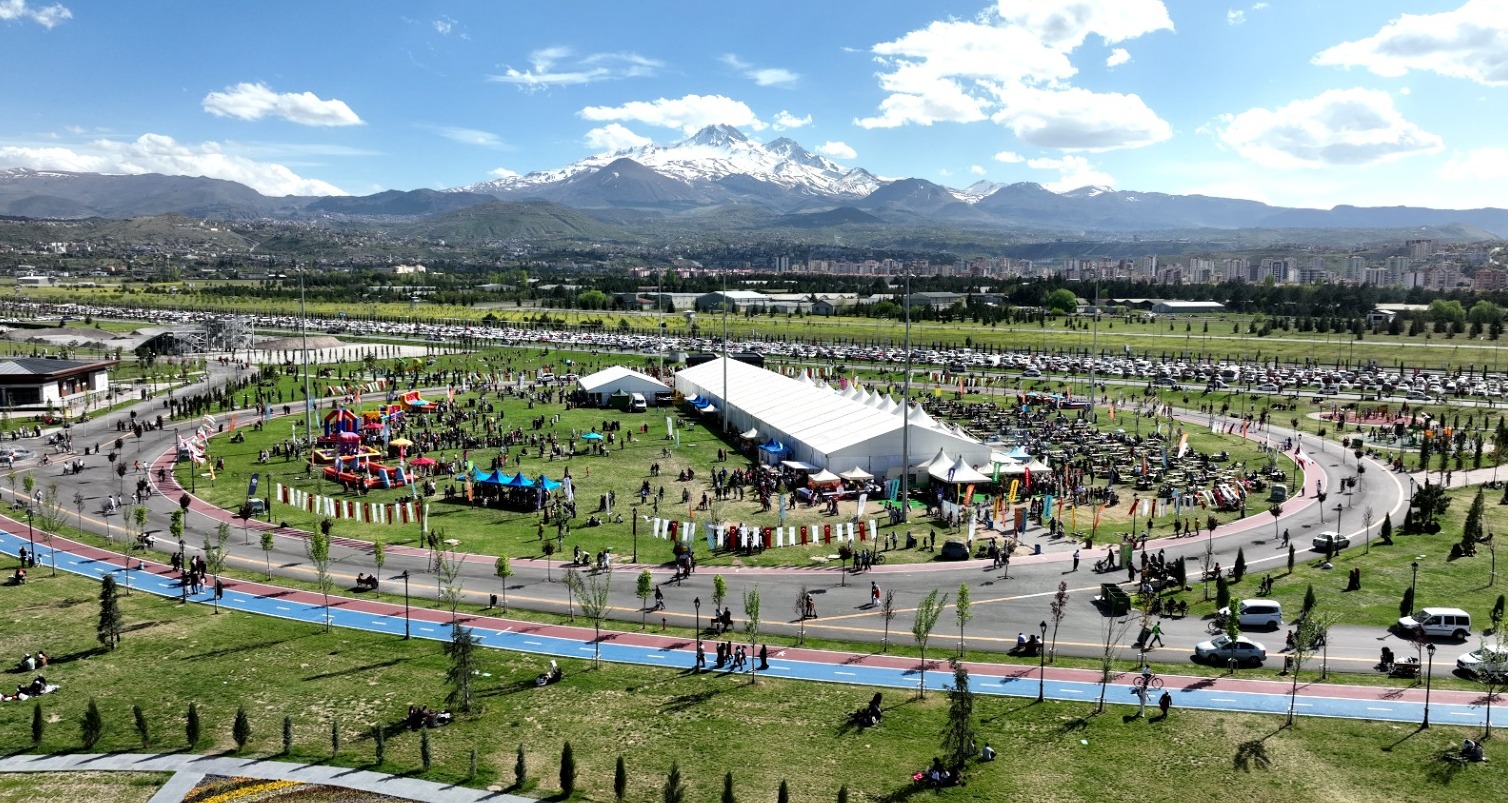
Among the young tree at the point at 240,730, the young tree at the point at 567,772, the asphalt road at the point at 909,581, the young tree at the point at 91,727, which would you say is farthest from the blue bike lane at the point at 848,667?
the young tree at the point at 91,727

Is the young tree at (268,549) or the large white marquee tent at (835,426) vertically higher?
the large white marquee tent at (835,426)

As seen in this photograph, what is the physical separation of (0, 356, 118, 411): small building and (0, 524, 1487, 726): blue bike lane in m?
60.1

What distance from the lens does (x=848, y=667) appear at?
31344mm

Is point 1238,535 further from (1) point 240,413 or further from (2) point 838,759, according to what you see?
(1) point 240,413

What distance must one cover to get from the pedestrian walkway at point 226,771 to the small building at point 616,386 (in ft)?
215

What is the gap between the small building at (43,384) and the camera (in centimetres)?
8438

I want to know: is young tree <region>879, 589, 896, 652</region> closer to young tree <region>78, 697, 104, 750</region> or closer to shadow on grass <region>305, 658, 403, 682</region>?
shadow on grass <region>305, 658, 403, 682</region>

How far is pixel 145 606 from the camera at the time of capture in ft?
120

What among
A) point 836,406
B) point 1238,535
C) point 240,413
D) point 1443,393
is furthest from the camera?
point 1443,393

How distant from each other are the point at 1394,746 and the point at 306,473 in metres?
58.0

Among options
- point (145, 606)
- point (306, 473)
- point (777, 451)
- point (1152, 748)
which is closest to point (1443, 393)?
point (777, 451)

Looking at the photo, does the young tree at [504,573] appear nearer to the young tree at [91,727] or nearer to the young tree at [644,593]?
the young tree at [644,593]

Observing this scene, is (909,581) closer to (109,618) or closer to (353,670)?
(353,670)

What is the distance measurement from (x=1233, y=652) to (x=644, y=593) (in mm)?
20157
